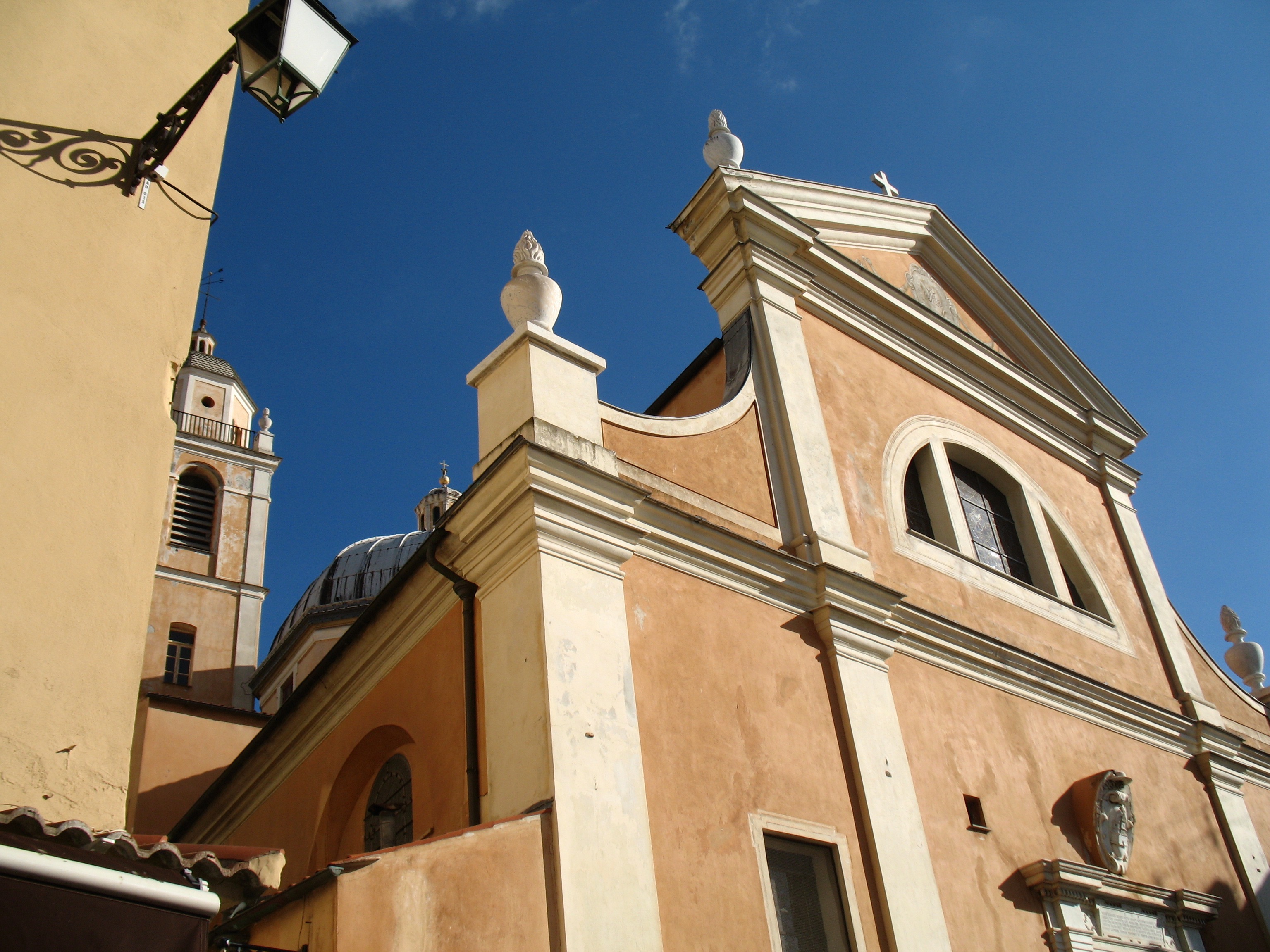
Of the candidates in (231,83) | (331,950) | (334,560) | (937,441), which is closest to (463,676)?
(331,950)

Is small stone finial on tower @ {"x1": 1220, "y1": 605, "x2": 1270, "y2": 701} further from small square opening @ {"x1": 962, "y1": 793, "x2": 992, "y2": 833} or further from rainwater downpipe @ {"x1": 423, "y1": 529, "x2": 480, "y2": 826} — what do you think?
rainwater downpipe @ {"x1": 423, "y1": 529, "x2": 480, "y2": 826}

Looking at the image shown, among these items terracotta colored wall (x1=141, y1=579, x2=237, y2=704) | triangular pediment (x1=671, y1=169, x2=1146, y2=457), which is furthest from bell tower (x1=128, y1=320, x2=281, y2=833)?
triangular pediment (x1=671, y1=169, x2=1146, y2=457)

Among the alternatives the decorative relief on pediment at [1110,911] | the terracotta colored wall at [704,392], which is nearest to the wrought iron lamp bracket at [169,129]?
the terracotta colored wall at [704,392]

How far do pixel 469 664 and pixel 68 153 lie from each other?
11.3 ft

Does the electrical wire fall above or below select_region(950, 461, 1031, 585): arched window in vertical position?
below

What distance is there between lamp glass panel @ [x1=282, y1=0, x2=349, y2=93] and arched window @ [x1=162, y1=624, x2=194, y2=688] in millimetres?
18403

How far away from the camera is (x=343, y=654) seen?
8742 mm

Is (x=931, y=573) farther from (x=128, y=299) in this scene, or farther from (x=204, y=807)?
(x=204, y=807)

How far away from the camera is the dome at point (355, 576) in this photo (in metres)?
25.2

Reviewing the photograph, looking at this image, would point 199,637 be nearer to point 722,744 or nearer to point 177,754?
point 177,754

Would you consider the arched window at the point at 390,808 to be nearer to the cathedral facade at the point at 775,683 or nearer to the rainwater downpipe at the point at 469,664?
the cathedral facade at the point at 775,683

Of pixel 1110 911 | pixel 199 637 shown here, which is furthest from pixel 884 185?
pixel 199 637

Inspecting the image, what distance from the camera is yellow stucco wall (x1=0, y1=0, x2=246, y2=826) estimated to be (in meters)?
3.97

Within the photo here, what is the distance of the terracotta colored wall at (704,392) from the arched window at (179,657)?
14313 mm
